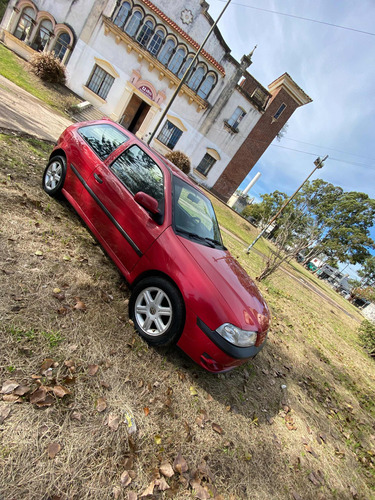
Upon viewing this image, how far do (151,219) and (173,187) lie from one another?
597mm

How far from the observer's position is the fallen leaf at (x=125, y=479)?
Answer: 5.47 ft

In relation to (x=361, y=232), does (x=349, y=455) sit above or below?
below

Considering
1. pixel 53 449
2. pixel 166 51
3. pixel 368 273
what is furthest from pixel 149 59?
pixel 368 273

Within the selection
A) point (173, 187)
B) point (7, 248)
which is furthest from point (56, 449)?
point (173, 187)

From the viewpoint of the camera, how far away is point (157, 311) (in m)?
2.69

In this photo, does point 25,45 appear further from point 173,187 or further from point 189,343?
point 189,343

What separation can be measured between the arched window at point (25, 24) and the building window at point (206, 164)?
49.1 feet

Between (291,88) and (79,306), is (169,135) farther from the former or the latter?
(79,306)

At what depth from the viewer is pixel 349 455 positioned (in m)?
3.36

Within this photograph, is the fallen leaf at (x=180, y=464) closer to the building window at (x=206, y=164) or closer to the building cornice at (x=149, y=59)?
the building cornice at (x=149, y=59)

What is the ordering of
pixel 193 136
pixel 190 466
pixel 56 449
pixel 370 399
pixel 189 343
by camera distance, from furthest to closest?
pixel 193 136 → pixel 370 399 → pixel 189 343 → pixel 190 466 → pixel 56 449

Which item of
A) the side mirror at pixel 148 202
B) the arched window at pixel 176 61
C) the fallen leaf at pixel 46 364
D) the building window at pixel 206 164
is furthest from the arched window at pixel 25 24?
the fallen leaf at pixel 46 364

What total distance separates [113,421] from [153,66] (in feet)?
69.6

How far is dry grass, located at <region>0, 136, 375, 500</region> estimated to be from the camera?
165 centimetres
